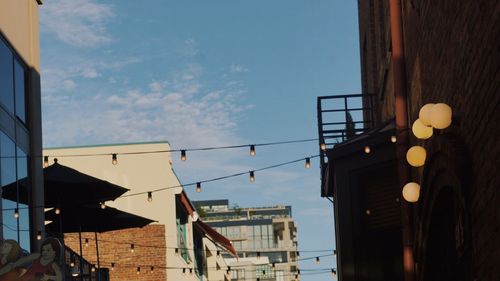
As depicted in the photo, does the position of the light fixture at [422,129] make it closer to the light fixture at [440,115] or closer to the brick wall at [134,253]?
the light fixture at [440,115]

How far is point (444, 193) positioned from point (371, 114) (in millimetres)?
10341

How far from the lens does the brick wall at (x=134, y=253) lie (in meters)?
32.2

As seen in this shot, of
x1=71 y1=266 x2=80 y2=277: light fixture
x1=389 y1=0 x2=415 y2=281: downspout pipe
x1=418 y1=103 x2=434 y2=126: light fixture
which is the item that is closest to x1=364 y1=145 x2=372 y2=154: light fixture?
x1=389 y1=0 x2=415 y2=281: downspout pipe

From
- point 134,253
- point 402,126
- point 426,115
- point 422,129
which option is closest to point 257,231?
point 134,253

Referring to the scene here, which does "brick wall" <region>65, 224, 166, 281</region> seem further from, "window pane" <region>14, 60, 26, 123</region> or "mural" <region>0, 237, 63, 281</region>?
"mural" <region>0, 237, 63, 281</region>

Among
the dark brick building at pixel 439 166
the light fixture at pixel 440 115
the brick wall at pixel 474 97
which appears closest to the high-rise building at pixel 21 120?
the dark brick building at pixel 439 166

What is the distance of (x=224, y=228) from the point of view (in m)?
114

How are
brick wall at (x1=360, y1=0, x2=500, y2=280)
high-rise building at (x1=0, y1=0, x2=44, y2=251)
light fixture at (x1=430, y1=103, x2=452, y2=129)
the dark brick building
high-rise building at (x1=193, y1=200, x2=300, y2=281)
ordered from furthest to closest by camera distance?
high-rise building at (x1=193, y1=200, x2=300, y2=281), high-rise building at (x1=0, y1=0, x2=44, y2=251), light fixture at (x1=430, y1=103, x2=452, y2=129), the dark brick building, brick wall at (x1=360, y1=0, x2=500, y2=280)

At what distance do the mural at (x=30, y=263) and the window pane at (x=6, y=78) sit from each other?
159 inches

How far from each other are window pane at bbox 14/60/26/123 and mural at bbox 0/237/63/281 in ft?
16.5

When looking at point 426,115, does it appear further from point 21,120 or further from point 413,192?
point 21,120

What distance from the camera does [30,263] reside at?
47.7 ft

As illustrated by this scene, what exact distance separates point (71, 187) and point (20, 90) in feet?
7.77

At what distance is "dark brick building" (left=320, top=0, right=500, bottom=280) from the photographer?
6738 millimetres
